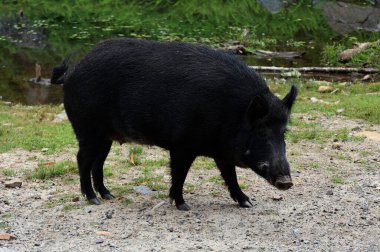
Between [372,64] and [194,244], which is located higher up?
[194,244]

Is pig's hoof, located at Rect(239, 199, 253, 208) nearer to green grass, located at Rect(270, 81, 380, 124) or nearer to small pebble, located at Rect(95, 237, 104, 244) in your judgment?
small pebble, located at Rect(95, 237, 104, 244)

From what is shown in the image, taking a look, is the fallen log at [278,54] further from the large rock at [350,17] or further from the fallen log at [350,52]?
the large rock at [350,17]

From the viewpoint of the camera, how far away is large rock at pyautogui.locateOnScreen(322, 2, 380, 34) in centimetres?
2296

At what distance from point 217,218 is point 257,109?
106 cm

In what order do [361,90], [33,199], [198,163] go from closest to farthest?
[33,199], [198,163], [361,90]

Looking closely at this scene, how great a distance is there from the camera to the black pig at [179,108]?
19.8 feet

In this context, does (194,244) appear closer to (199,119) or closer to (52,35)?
(199,119)

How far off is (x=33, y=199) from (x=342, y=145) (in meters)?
3.89

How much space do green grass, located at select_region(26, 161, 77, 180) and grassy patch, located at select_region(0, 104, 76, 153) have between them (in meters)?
0.89

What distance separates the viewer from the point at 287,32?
22.3 metres

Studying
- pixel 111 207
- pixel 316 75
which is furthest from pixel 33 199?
pixel 316 75

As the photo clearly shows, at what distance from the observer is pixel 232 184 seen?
21.7 feet

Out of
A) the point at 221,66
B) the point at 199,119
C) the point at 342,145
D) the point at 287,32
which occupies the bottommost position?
the point at 287,32

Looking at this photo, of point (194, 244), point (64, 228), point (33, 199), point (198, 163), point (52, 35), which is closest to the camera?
point (194, 244)
